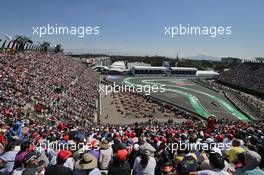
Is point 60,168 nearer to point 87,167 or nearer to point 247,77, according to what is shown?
point 87,167

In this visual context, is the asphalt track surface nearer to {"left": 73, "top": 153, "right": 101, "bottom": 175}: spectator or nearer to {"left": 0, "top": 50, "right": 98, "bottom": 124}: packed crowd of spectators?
{"left": 0, "top": 50, "right": 98, "bottom": 124}: packed crowd of spectators

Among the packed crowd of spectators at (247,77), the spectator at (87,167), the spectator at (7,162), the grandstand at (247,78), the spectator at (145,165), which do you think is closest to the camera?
the spectator at (87,167)

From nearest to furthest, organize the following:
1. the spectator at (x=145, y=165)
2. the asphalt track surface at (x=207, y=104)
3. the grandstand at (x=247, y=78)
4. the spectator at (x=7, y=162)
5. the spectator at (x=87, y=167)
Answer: the spectator at (x=87, y=167), the spectator at (x=145, y=165), the spectator at (x=7, y=162), the asphalt track surface at (x=207, y=104), the grandstand at (x=247, y=78)

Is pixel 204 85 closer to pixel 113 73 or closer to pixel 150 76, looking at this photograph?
pixel 150 76

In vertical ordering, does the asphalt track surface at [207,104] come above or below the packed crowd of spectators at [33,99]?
below

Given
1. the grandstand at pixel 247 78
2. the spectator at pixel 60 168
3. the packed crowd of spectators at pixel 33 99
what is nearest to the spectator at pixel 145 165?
the spectator at pixel 60 168

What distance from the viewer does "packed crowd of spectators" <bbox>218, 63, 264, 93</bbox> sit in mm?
66188

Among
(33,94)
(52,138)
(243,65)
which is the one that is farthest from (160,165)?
(243,65)

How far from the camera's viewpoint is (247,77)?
75.3 meters

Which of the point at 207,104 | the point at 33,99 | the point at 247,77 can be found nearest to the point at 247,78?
the point at 247,77

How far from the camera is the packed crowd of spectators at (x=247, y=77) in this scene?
66.2 meters

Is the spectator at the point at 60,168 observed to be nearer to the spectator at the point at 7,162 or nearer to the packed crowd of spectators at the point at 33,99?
the spectator at the point at 7,162

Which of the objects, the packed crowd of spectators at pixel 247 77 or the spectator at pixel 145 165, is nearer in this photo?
the spectator at pixel 145 165

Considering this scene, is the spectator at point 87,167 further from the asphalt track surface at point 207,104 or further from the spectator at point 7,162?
the asphalt track surface at point 207,104
